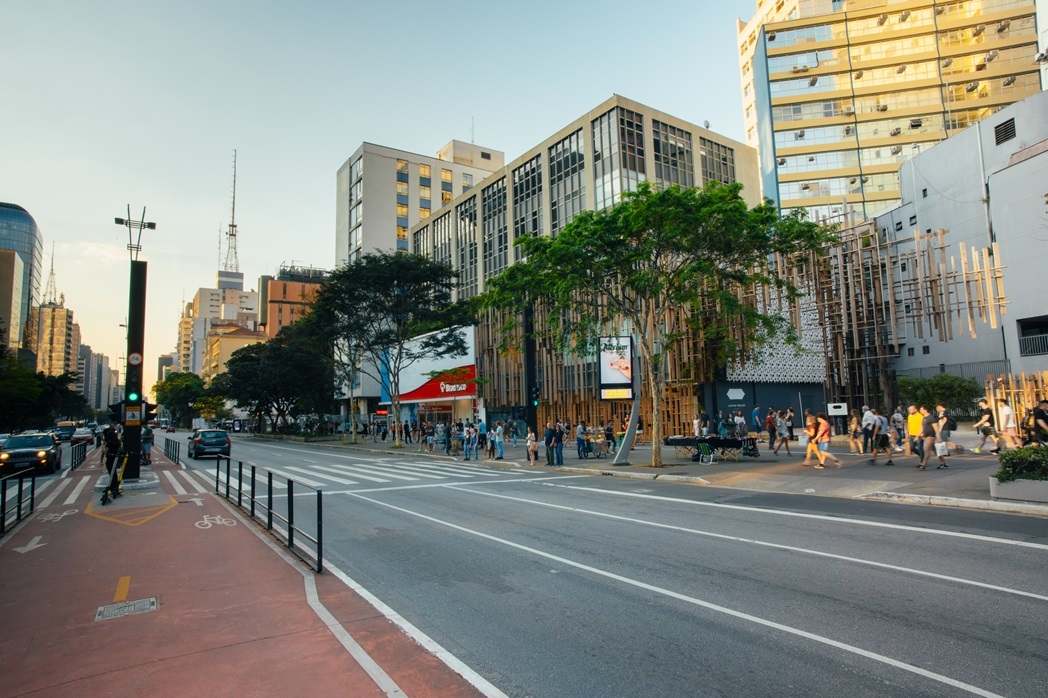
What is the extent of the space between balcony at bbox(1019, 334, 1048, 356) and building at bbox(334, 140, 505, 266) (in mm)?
68974

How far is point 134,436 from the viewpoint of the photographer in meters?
16.6

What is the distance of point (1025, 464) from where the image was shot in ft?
37.3

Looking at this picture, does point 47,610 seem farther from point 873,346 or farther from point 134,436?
point 873,346

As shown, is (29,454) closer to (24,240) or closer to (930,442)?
(930,442)

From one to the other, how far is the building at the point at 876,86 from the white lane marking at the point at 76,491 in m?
60.1

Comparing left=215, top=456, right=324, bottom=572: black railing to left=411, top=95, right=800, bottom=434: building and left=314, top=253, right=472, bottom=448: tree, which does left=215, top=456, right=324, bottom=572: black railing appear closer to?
left=314, top=253, right=472, bottom=448: tree

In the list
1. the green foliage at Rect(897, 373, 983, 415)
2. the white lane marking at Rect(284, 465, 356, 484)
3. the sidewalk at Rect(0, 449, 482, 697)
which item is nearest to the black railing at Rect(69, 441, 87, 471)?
the white lane marking at Rect(284, 465, 356, 484)

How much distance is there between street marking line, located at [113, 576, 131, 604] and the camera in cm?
655

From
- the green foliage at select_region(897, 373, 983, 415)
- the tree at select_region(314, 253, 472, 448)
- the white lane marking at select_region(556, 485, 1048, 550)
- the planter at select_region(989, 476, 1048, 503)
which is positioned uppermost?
the tree at select_region(314, 253, 472, 448)

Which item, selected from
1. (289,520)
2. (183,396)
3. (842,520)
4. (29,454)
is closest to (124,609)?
(289,520)

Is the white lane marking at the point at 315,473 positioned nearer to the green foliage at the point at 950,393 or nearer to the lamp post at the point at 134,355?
the lamp post at the point at 134,355

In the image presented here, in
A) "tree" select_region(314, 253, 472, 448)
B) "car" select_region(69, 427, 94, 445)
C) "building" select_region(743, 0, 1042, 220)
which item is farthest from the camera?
"building" select_region(743, 0, 1042, 220)

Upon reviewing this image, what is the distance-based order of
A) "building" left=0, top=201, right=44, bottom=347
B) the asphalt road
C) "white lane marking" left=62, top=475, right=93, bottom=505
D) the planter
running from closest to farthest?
the asphalt road, the planter, "white lane marking" left=62, top=475, right=93, bottom=505, "building" left=0, top=201, right=44, bottom=347

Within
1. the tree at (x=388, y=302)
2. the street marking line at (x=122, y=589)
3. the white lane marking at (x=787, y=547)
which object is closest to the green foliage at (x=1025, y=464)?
the white lane marking at (x=787, y=547)
